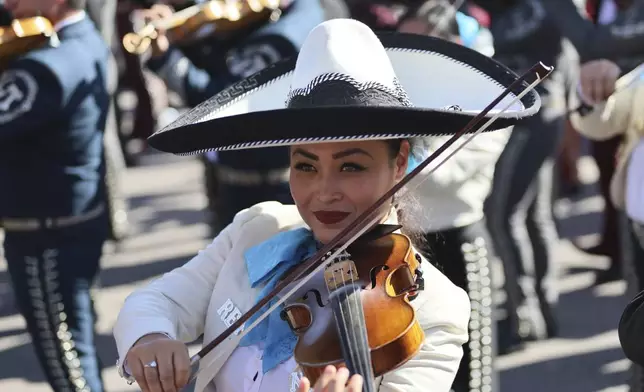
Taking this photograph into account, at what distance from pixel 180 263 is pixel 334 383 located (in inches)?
175

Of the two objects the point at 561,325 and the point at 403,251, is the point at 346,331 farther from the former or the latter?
the point at 561,325

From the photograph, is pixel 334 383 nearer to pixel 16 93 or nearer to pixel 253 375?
pixel 253 375

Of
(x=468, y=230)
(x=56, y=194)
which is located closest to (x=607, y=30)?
(x=468, y=230)

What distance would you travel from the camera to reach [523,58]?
439 cm

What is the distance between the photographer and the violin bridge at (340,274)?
1.95m

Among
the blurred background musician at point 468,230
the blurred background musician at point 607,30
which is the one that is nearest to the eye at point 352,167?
the blurred background musician at point 468,230

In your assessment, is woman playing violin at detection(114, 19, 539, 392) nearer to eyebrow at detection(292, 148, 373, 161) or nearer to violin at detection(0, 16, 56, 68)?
eyebrow at detection(292, 148, 373, 161)

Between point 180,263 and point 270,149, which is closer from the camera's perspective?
point 270,149

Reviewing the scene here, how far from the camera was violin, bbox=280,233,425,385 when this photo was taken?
6.03 feet

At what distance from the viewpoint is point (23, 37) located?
135 inches

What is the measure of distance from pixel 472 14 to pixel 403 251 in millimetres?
2108

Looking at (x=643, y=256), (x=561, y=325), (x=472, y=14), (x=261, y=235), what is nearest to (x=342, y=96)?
(x=261, y=235)

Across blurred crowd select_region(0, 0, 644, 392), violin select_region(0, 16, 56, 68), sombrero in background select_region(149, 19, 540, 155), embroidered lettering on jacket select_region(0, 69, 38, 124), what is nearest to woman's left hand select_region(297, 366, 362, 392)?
sombrero in background select_region(149, 19, 540, 155)

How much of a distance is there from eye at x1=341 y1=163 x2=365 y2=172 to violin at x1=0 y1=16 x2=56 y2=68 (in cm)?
171
